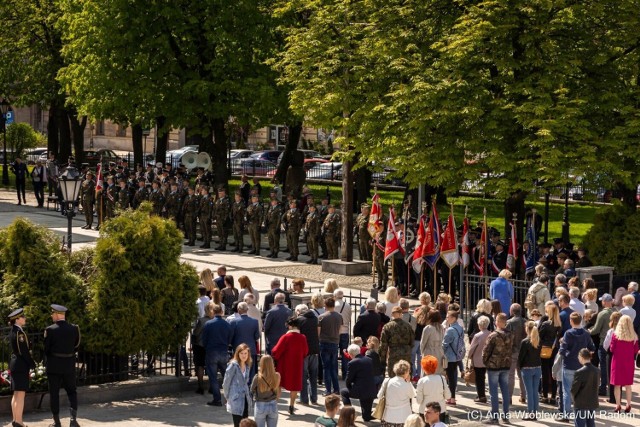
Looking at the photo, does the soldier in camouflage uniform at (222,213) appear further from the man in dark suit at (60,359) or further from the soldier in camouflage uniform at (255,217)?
the man in dark suit at (60,359)

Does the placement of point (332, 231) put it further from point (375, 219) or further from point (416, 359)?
point (416, 359)

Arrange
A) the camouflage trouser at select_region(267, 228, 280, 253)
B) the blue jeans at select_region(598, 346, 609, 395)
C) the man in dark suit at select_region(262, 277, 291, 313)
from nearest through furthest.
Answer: the blue jeans at select_region(598, 346, 609, 395), the man in dark suit at select_region(262, 277, 291, 313), the camouflage trouser at select_region(267, 228, 280, 253)

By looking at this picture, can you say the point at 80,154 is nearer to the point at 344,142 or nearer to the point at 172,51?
the point at 172,51

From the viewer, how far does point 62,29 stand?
4794 cm

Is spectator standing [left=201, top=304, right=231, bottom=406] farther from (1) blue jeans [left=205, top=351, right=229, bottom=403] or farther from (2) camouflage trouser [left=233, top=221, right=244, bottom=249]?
(2) camouflage trouser [left=233, top=221, right=244, bottom=249]

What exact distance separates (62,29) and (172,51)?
932 cm

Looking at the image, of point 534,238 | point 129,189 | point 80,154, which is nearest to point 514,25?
point 534,238

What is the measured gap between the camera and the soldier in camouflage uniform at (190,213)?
35.0 meters

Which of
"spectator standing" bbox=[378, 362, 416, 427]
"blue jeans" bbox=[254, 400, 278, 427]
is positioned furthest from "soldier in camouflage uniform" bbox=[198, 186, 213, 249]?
"spectator standing" bbox=[378, 362, 416, 427]

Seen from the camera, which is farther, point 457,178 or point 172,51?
point 172,51

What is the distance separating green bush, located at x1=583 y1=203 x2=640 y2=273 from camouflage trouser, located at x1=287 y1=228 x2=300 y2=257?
870 cm

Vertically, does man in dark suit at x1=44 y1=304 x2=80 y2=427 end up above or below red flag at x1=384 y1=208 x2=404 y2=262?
below

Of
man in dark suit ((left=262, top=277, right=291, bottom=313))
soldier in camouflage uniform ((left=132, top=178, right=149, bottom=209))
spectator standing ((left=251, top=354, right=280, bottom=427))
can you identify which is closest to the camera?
spectator standing ((left=251, top=354, right=280, bottom=427))

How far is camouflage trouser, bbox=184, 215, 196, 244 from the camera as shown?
3515 centimetres
